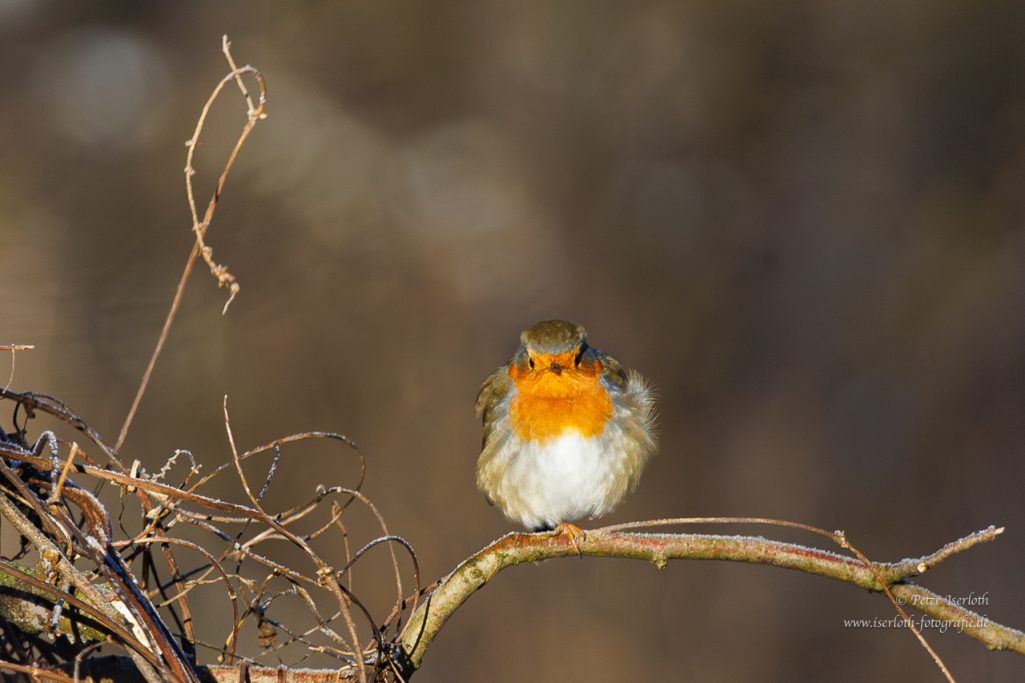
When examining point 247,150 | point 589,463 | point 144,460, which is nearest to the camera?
point 589,463

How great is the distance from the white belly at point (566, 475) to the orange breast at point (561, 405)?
3cm

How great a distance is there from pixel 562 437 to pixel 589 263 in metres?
4.30

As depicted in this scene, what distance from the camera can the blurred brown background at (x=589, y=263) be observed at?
20.7ft

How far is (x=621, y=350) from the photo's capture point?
6.80 meters

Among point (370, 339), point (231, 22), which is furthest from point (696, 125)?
point (231, 22)

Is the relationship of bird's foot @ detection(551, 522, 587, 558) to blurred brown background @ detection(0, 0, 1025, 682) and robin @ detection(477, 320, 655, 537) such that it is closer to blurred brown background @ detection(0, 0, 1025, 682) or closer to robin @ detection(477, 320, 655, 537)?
robin @ detection(477, 320, 655, 537)

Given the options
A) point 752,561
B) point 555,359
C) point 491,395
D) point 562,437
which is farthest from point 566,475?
point 752,561

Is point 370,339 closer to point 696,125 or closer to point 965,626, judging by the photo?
point 696,125

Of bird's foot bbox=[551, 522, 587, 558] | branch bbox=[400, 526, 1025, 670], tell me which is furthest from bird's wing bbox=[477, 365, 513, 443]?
branch bbox=[400, 526, 1025, 670]

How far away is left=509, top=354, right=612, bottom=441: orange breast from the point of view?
3023 millimetres

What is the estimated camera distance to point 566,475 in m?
3.00

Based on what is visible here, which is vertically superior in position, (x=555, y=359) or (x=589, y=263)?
(x=589, y=263)

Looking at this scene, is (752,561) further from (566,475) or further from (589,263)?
(589,263)

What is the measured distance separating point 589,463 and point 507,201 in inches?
188
